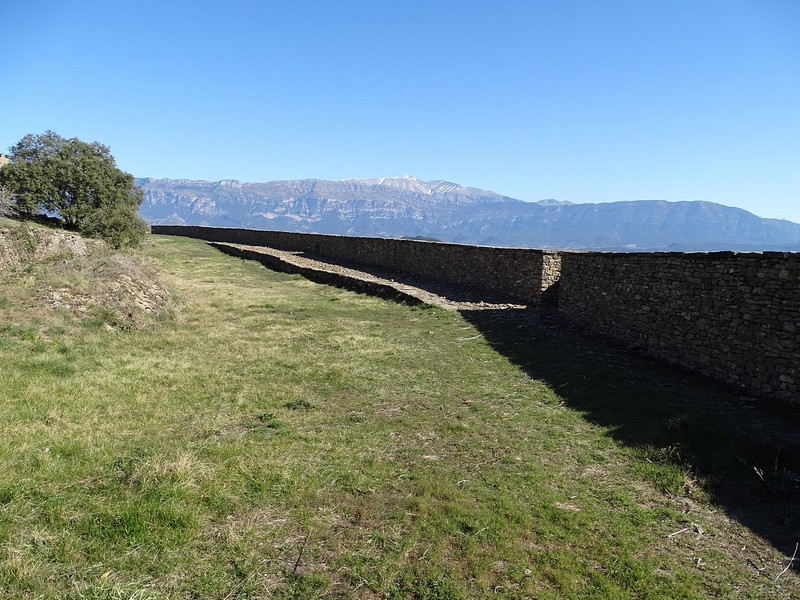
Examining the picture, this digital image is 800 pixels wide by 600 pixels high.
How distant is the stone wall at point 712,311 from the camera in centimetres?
784

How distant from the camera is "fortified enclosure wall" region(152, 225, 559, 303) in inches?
676

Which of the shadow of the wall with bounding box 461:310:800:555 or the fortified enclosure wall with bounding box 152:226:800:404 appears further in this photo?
the fortified enclosure wall with bounding box 152:226:800:404

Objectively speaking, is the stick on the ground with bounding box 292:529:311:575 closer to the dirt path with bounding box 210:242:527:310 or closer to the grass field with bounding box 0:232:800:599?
the grass field with bounding box 0:232:800:599

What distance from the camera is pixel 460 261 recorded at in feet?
71.0

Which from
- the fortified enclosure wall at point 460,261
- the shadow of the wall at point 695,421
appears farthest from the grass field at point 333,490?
the fortified enclosure wall at point 460,261

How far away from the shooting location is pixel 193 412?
7.38 m

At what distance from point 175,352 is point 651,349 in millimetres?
11109

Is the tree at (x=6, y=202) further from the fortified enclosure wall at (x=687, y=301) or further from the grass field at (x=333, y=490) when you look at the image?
the fortified enclosure wall at (x=687, y=301)

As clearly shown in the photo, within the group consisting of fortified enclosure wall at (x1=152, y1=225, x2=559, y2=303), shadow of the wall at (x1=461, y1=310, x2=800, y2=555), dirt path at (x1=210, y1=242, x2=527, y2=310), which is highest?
fortified enclosure wall at (x1=152, y1=225, x2=559, y2=303)

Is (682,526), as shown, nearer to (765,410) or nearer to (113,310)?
(765,410)

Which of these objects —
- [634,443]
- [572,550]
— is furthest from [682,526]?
[634,443]

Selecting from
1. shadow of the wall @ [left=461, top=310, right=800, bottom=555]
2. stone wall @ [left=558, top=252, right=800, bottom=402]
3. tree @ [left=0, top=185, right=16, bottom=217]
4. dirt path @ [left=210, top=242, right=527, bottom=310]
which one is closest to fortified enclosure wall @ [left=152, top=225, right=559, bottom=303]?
dirt path @ [left=210, top=242, right=527, bottom=310]

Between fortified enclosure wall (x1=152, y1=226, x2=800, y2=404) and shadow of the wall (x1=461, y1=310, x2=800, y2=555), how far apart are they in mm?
489

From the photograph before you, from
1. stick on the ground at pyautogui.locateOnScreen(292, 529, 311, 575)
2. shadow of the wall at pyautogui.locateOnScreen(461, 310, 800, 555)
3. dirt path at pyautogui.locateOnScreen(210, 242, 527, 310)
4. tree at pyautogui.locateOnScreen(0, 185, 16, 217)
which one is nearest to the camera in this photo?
stick on the ground at pyautogui.locateOnScreen(292, 529, 311, 575)
